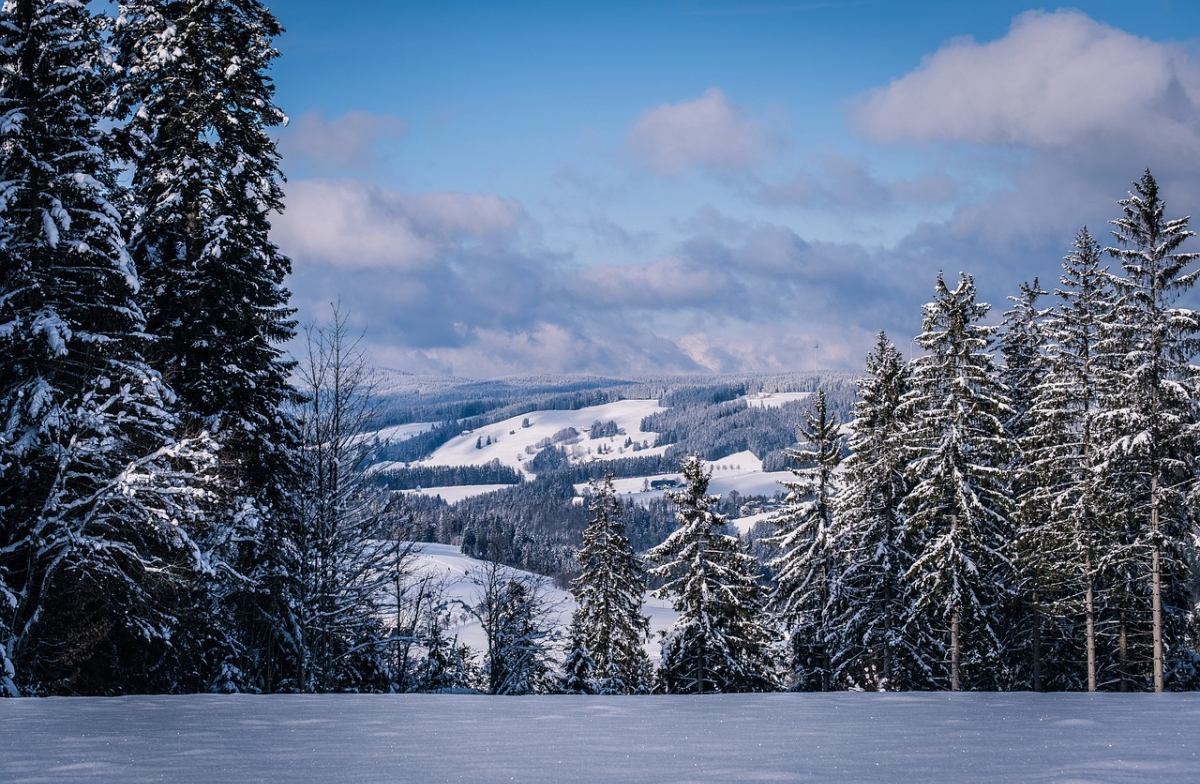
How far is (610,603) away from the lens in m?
38.8

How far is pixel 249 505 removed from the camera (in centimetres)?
1634

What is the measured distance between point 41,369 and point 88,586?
12.8 ft

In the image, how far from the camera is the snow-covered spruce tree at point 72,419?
44.7ft

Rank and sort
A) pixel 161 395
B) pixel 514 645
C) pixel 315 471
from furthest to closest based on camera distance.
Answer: pixel 514 645, pixel 315 471, pixel 161 395

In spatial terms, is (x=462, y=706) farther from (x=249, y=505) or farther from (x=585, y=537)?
(x=585, y=537)

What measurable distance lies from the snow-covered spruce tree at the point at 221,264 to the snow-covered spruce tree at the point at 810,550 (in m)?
19.4

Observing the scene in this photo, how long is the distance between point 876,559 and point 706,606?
6.16 m

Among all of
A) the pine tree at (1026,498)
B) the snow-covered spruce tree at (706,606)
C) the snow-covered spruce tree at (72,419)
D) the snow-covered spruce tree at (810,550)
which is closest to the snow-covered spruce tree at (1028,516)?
the pine tree at (1026,498)

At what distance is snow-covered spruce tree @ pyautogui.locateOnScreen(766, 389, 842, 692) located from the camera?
32750mm

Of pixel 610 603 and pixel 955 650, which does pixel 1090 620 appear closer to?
pixel 955 650

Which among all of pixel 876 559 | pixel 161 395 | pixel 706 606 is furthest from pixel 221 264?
pixel 876 559

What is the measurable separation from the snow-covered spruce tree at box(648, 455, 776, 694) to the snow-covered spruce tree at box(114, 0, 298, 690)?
15380mm

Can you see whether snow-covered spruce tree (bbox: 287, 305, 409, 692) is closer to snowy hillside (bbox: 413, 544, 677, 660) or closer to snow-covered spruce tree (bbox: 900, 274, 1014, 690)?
snow-covered spruce tree (bbox: 900, 274, 1014, 690)

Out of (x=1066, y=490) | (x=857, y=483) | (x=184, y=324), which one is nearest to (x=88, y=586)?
(x=184, y=324)
